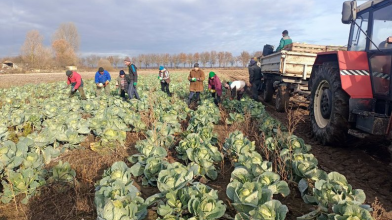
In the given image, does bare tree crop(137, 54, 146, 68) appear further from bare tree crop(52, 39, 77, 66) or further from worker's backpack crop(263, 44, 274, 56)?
worker's backpack crop(263, 44, 274, 56)

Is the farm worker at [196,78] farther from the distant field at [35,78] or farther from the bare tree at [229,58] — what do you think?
the bare tree at [229,58]

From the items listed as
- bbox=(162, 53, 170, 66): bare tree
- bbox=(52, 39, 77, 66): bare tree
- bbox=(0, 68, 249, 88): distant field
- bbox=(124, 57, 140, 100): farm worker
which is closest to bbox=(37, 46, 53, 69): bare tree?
bbox=(52, 39, 77, 66): bare tree

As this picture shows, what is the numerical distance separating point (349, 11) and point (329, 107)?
5.59 feet

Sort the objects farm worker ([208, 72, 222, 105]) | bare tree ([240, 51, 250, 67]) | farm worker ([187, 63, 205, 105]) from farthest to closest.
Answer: bare tree ([240, 51, 250, 67]) → farm worker ([208, 72, 222, 105]) → farm worker ([187, 63, 205, 105])

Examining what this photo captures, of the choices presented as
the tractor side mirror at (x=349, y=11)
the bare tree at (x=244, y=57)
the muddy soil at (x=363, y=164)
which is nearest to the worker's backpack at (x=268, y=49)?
the muddy soil at (x=363, y=164)

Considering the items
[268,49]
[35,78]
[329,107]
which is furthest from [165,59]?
[329,107]

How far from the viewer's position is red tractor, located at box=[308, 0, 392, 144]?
13.3 feet

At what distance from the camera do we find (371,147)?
4930mm

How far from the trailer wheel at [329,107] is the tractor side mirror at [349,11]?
916mm

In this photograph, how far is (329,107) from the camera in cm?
483

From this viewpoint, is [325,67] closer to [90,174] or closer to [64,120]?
[90,174]

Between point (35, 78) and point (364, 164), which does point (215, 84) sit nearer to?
point (364, 164)

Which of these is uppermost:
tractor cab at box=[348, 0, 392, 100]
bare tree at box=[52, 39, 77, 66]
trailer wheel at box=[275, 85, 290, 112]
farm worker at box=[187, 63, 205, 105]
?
bare tree at box=[52, 39, 77, 66]

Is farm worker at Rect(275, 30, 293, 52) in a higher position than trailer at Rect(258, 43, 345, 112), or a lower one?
higher
